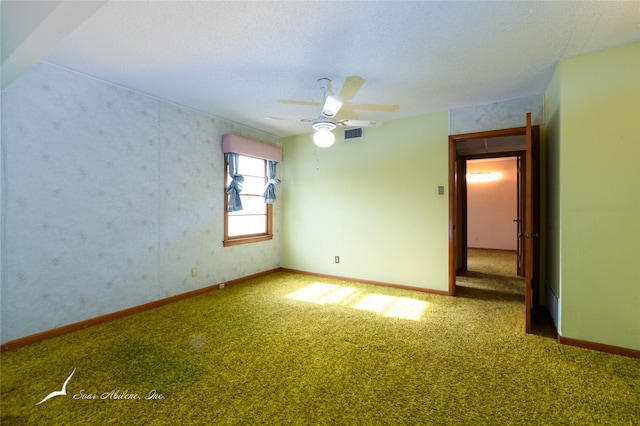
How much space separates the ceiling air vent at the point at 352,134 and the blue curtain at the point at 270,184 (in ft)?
4.62

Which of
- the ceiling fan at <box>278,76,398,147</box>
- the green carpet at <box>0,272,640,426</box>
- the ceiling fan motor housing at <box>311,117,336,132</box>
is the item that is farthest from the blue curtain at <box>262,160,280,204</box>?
the ceiling fan motor housing at <box>311,117,336,132</box>

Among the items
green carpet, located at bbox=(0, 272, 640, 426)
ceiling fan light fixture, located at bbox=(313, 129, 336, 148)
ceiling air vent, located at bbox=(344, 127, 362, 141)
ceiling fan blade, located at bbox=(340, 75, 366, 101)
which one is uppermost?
ceiling fan blade, located at bbox=(340, 75, 366, 101)

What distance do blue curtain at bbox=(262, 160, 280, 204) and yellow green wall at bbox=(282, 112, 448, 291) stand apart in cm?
33

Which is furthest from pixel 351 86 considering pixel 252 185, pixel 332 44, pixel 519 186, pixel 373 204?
pixel 519 186

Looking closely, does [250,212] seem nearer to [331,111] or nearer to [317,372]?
[331,111]

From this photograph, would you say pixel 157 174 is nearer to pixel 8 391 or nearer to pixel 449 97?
pixel 8 391

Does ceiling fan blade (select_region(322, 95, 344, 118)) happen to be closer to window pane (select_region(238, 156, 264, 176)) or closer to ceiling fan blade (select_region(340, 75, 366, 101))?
ceiling fan blade (select_region(340, 75, 366, 101))

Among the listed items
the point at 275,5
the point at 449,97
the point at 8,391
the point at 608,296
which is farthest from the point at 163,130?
the point at 608,296

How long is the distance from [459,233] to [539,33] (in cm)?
397

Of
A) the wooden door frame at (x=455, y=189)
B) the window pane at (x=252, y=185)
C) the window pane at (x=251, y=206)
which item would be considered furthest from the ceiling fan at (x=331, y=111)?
the window pane at (x=251, y=206)

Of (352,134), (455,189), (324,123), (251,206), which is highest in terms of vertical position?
(352,134)

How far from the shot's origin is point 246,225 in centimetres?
498

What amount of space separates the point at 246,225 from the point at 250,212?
0.78 feet

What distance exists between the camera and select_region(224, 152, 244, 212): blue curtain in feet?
14.6
